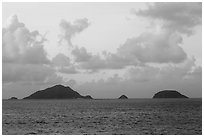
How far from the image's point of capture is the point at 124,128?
4603 cm

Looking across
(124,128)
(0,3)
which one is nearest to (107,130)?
(124,128)

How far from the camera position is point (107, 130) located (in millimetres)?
Result: 43125

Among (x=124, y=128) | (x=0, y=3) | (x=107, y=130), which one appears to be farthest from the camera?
(x=124, y=128)

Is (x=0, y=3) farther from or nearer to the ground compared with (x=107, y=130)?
farther from the ground

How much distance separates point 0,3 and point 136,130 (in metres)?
26.8

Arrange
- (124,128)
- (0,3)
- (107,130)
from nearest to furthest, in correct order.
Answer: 1. (0,3)
2. (107,130)
3. (124,128)

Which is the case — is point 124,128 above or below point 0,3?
below

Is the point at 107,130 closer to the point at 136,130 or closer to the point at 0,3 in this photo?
the point at 136,130

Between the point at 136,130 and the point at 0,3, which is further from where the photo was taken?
the point at 136,130

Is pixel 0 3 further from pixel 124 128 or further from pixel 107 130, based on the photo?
pixel 124 128

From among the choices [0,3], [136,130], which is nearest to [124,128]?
[136,130]

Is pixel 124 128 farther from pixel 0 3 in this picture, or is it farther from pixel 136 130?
pixel 0 3

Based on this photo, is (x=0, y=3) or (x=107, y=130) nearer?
(x=0, y=3)

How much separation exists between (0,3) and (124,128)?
28.3 m
